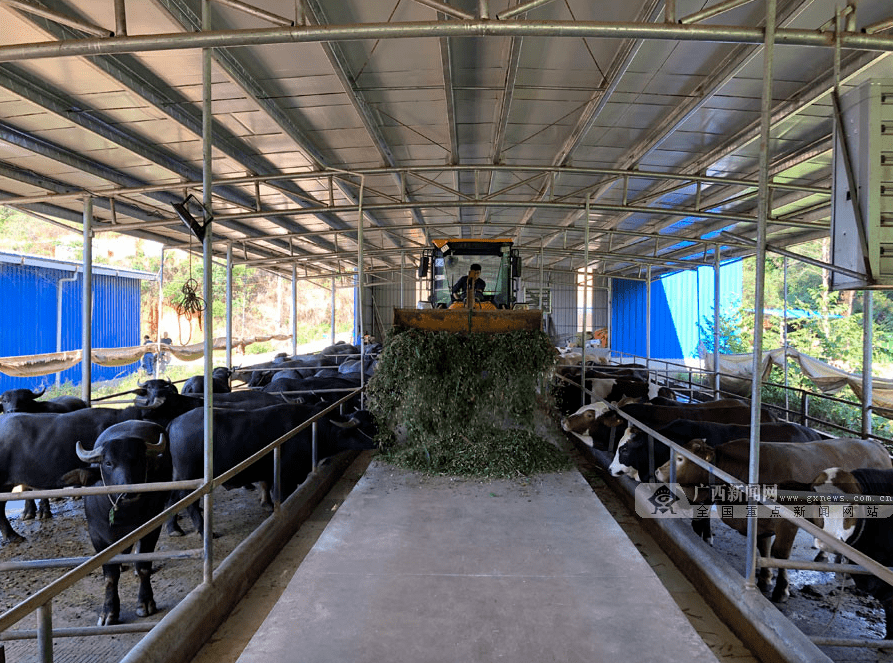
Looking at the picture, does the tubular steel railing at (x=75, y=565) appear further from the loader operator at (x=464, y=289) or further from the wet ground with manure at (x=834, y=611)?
the loader operator at (x=464, y=289)

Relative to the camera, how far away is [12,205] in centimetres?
834

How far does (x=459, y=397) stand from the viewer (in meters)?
7.10

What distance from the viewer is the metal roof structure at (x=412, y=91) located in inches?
151

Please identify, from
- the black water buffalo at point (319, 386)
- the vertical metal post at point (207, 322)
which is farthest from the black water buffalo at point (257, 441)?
the black water buffalo at point (319, 386)

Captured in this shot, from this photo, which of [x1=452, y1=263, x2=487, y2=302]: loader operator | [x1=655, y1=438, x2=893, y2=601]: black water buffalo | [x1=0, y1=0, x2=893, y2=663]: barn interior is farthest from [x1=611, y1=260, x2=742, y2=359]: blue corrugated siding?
[x1=655, y1=438, x2=893, y2=601]: black water buffalo

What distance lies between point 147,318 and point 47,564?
3250cm

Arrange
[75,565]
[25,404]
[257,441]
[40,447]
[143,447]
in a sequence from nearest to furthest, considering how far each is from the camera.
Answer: [75,565]
[143,447]
[40,447]
[257,441]
[25,404]

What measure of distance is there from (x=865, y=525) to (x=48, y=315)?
19149 millimetres

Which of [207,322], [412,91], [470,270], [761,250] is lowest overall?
[207,322]

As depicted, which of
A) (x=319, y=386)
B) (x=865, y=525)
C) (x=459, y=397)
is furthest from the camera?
(x=319, y=386)

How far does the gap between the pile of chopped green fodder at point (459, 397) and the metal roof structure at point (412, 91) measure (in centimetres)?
296

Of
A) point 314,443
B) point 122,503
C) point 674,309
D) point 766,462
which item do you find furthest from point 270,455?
point 674,309

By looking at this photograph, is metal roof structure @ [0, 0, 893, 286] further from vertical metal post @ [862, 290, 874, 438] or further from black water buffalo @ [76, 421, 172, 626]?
black water buffalo @ [76, 421, 172, 626]

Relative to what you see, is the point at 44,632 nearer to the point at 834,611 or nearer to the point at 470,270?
the point at 834,611
